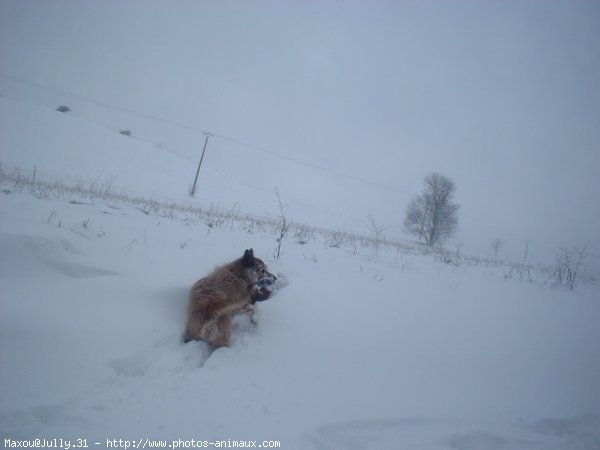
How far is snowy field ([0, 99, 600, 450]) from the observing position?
1.86 metres

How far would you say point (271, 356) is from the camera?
268 centimetres

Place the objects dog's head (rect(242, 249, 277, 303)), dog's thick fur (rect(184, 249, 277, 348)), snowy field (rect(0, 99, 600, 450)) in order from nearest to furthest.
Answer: snowy field (rect(0, 99, 600, 450))
dog's thick fur (rect(184, 249, 277, 348))
dog's head (rect(242, 249, 277, 303))

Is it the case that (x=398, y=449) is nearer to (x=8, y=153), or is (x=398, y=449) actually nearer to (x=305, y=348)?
(x=305, y=348)

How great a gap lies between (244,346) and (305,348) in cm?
61

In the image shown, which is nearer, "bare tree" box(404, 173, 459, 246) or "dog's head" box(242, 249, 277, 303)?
"dog's head" box(242, 249, 277, 303)

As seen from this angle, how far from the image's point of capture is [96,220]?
4.59 meters

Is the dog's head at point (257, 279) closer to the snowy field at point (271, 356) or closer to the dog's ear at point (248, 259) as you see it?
the dog's ear at point (248, 259)

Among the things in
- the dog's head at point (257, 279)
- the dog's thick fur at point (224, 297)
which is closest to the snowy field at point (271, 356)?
the dog's thick fur at point (224, 297)

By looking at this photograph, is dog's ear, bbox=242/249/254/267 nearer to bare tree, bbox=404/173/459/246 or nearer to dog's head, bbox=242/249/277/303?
dog's head, bbox=242/249/277/303

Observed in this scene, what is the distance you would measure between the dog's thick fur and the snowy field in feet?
0.44

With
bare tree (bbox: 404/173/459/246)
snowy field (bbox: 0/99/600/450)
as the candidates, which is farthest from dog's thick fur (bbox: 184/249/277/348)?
bare tree (bbox: 404/173/459/246)

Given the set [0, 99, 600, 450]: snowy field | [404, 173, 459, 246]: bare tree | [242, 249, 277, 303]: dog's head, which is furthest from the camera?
[404, 173, 459, 246]: bare tree

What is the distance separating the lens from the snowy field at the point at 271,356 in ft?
6.11

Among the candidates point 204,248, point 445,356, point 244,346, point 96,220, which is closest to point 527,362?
point 445,356
